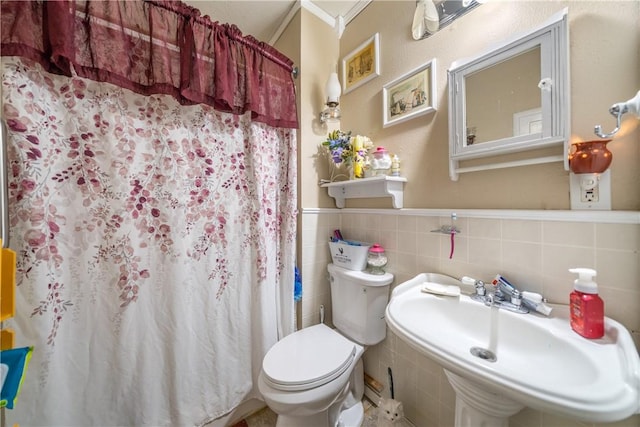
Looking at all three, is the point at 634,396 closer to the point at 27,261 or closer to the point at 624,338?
the point at 624,338

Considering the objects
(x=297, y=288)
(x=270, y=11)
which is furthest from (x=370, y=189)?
(x=270, y=11)

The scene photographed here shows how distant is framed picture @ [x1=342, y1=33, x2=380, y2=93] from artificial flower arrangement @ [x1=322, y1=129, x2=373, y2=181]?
13.5 inches

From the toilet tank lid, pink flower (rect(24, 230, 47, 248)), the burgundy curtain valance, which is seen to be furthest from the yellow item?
the toilet tank lid

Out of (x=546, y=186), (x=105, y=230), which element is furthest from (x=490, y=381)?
(x=105, y=230)

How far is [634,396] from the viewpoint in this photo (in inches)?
15.4

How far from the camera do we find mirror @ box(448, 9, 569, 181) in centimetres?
69

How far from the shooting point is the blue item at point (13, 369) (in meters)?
0.46

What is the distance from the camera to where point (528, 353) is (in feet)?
2.13

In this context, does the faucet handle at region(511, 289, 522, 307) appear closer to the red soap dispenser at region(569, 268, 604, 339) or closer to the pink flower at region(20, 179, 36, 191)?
the red soap dispenser at region(569, 268, 604, 339)

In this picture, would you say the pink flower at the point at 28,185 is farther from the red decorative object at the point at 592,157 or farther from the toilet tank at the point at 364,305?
the red decorative object at the point at 592,157

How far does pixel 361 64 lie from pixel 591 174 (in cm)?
118

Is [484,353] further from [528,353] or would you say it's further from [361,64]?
[361,64]

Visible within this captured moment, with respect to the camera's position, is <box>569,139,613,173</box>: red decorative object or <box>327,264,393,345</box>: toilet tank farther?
<box>327,264,393,345</box>: toilet tank

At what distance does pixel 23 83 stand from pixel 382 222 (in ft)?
4.92
